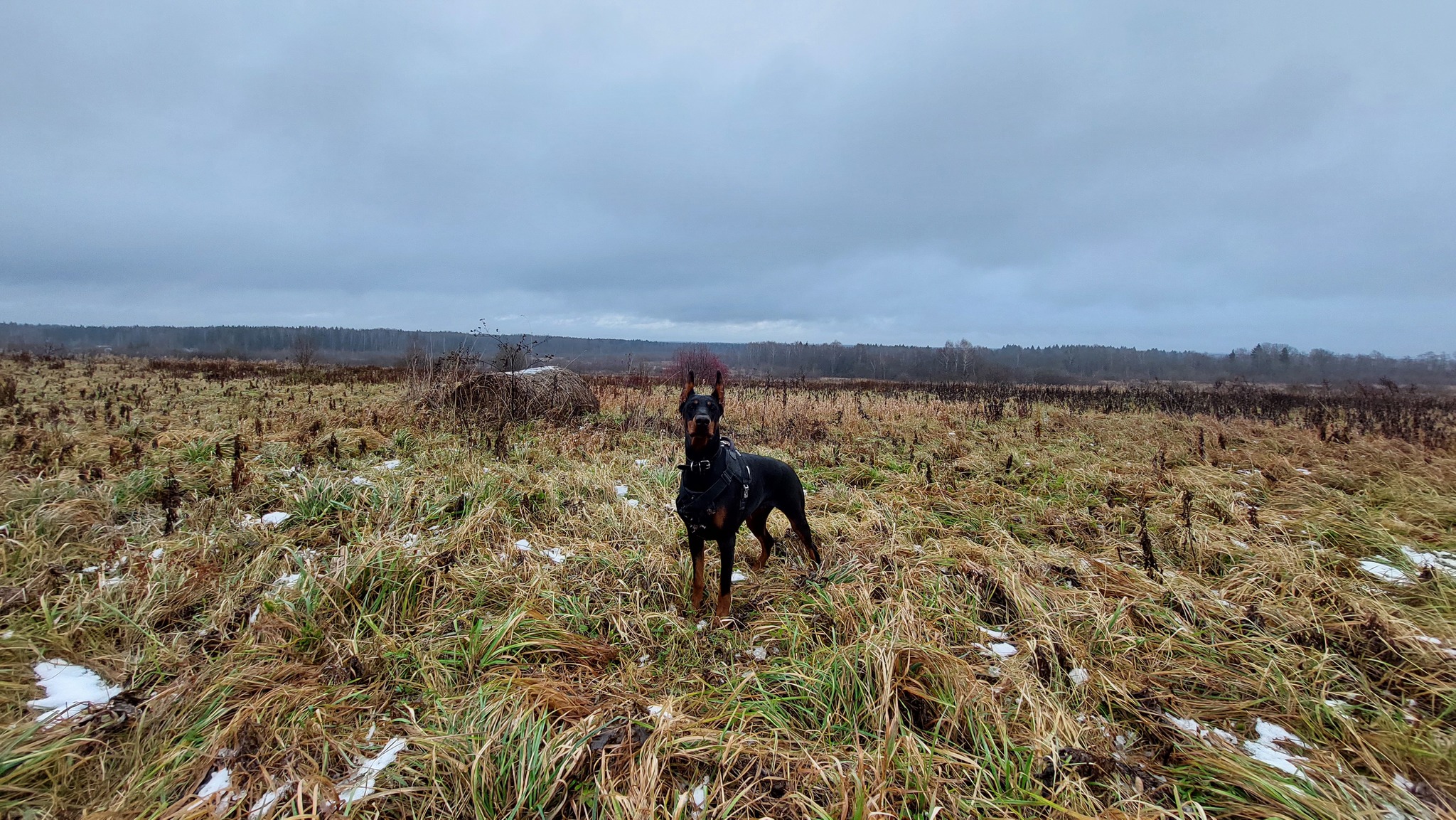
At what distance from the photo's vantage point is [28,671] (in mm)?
2418

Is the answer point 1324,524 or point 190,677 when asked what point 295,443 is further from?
point 1324,524

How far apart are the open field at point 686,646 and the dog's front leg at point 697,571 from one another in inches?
7.7

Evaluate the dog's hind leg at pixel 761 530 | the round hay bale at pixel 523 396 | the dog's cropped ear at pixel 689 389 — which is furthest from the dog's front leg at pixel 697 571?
the round hay bale at pixel 523 396

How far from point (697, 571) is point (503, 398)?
6.92m

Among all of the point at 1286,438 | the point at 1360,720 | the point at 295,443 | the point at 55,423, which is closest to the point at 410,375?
the point at 295,443

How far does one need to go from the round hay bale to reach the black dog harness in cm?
577

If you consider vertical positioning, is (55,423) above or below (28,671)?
above

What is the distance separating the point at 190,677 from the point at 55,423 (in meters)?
7.89

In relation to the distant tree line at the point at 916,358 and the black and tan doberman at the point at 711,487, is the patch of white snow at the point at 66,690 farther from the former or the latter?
the distant tree line at the point at 916,358

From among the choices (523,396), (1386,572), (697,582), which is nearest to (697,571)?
Answer: (697,582)

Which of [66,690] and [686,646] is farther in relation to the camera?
[686,646]

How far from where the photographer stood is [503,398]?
910 centimetres

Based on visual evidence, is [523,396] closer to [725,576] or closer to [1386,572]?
[725,576]

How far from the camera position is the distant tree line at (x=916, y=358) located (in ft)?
180
